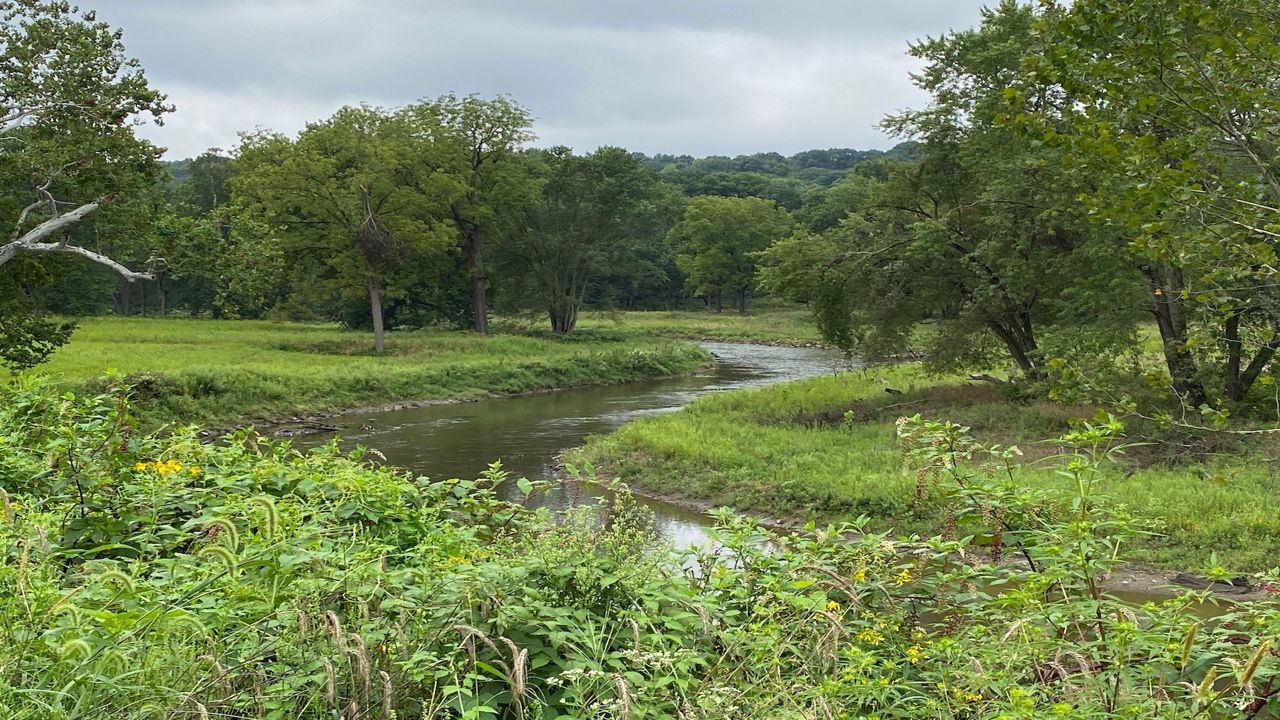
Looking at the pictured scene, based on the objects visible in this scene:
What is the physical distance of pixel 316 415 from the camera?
953 inches

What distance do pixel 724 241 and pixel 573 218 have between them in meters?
31.9

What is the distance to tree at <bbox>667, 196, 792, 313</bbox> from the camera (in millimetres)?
76000

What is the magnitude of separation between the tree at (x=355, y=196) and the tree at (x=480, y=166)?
846mm

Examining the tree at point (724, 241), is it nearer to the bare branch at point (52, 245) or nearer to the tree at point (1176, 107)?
the bare branch at point (52, 245)

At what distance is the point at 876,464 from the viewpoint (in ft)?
48.1

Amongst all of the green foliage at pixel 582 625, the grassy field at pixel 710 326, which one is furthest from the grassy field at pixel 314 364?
the green foliage at pixel 582 625

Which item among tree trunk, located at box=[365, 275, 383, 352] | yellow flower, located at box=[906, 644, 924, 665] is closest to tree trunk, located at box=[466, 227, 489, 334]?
tree trunk, located at box=[365, 275, 383, 352]

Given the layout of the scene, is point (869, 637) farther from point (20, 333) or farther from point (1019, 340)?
point (20, 333)

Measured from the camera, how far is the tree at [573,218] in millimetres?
47125

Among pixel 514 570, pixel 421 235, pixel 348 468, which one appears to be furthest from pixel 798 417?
pixel 421 235

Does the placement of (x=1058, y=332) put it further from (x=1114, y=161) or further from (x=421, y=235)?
(x=421, y=235)

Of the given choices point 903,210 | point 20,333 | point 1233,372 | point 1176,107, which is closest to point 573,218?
point 903,210

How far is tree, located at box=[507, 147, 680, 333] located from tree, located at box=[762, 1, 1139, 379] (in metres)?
25.6

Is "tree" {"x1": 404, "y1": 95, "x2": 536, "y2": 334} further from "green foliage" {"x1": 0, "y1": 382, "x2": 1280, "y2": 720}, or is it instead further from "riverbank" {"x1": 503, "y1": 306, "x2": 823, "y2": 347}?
"green foliage" {"x1": 0, "y1": 382, "x2": 1280, "y2": 720}
